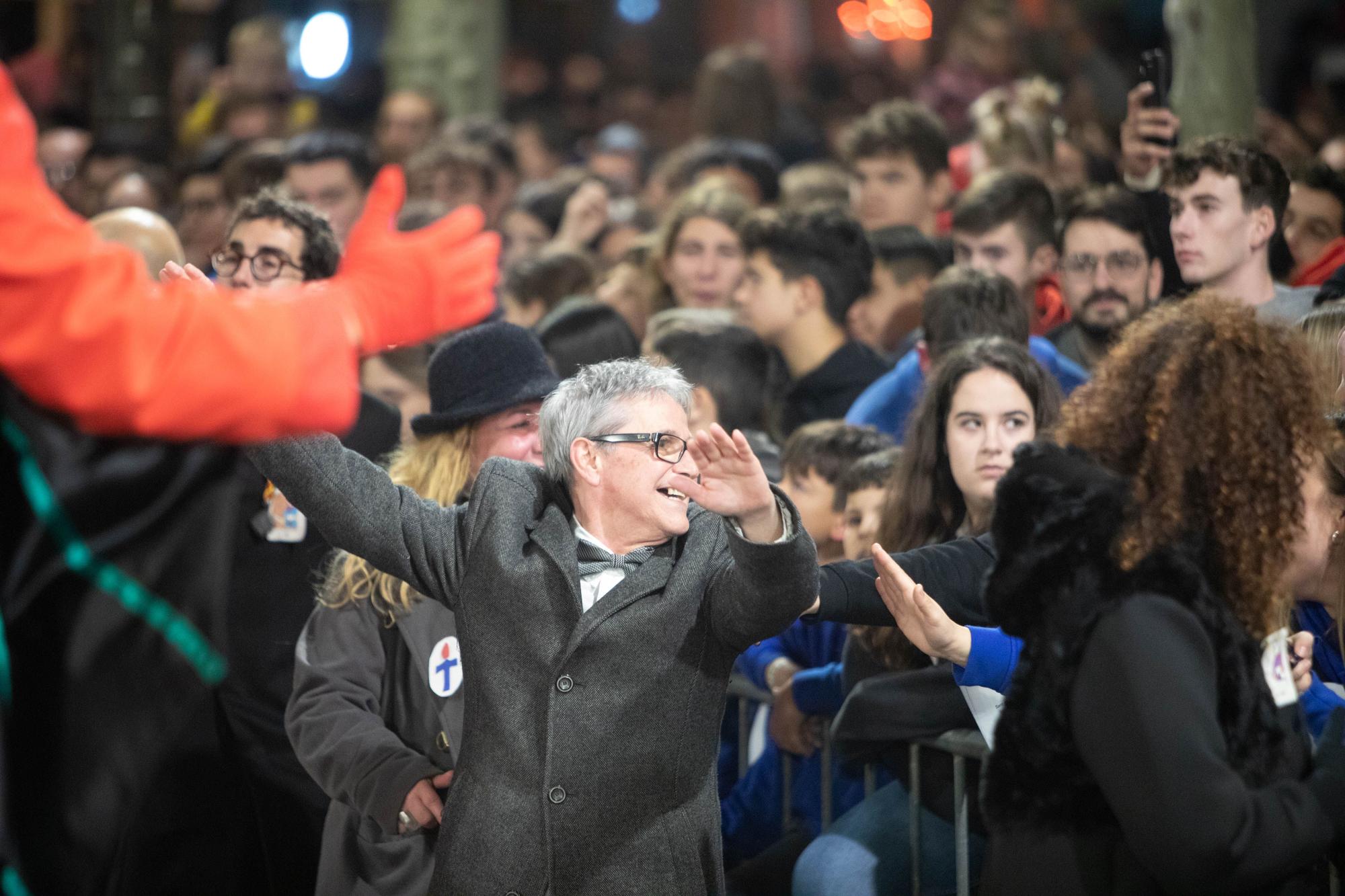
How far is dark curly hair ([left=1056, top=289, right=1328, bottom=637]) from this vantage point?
282 cm

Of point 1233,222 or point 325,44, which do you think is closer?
point 1233,222

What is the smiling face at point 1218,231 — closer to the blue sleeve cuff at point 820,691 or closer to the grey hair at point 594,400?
the blue sleeve cuff at point 820,691

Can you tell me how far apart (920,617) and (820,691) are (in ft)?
3.55

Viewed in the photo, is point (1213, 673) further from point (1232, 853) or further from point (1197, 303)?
point (1197, 303)

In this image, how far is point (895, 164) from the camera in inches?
317

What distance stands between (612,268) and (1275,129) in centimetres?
420

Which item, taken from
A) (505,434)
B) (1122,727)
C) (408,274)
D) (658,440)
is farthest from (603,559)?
(1122,727)

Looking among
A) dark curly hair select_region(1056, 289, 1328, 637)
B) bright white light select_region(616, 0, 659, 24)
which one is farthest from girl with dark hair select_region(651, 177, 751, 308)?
bright white light select_region(616, 0, 659, 24)

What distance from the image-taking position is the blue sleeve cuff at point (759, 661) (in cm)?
485

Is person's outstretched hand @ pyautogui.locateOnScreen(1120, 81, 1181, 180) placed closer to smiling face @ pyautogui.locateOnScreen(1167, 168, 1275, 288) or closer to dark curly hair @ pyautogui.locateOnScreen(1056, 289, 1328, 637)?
smiling face @ pyautogui.locateOnScreen(1167, 168, 1275, 288)

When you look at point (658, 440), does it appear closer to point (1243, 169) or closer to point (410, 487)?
point (410, 487)

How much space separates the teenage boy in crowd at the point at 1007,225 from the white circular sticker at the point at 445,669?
3.31 m

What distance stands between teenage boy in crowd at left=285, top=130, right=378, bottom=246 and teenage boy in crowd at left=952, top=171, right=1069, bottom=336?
3.96 m

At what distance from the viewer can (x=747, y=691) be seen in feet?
16.1
